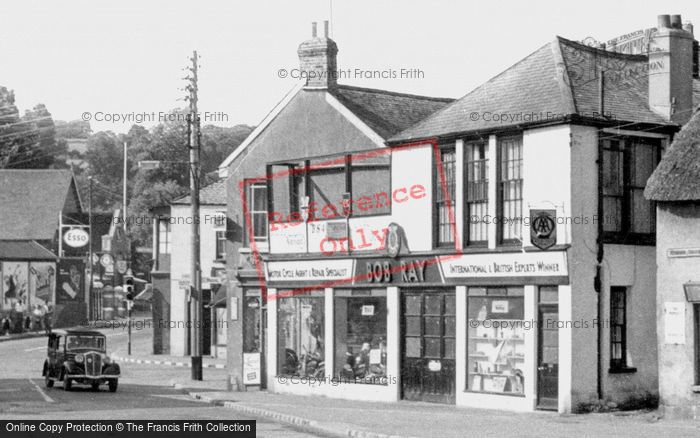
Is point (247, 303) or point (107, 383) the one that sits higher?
point (247, 303)

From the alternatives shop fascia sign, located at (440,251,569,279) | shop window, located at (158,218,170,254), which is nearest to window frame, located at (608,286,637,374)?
shop fascia sign, located at (440,251,569,279)

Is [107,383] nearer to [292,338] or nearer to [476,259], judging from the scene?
[292,338]

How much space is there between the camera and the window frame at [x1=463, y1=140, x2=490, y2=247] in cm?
3005

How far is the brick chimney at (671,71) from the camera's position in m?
29.5

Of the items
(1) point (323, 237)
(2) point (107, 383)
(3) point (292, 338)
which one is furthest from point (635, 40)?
(2) point (107, 383)

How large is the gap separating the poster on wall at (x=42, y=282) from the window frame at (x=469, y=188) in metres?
60.0

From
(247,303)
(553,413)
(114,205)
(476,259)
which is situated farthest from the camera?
(114,205)

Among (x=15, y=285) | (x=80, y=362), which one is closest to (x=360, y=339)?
(x=80, y=362)

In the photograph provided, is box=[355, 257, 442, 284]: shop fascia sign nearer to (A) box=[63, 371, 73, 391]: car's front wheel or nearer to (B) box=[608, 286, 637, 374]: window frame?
Result: (B) box=[608, 286, 637, 374]: window frame

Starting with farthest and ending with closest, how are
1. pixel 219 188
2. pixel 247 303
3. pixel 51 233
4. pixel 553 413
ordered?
pixel 51 233 < pixel 219 188 < pixel 247 303 < pixel 553 413

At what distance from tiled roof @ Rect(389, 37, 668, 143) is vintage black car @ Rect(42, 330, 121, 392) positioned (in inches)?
500

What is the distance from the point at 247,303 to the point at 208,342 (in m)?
22.5

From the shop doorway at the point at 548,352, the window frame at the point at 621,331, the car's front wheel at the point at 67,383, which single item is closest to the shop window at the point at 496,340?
the shop doorway at the point at 548,352

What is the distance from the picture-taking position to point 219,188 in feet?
194
